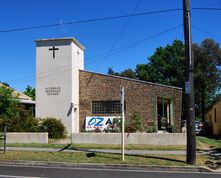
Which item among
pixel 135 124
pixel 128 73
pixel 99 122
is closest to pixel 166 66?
pixel 128 73

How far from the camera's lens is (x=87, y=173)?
12656 millimetres

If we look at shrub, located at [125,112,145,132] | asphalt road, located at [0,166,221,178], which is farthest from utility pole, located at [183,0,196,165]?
shrub, located at [125,112,145,132]

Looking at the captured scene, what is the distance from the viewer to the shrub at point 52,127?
85.6ft

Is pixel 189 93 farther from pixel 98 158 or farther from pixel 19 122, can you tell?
pixel 19 122

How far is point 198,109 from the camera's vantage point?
70688 mm

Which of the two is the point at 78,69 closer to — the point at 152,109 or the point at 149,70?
the point at 152,109

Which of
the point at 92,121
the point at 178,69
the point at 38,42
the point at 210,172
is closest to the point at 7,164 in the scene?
the point at 210,172

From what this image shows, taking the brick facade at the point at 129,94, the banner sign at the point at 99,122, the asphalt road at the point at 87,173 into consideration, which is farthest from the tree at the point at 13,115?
the asphalt road at the point at 87,173

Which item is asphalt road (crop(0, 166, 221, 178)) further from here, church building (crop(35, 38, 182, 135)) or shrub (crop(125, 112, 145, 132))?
church building (crop(35, 38, 182, 135))

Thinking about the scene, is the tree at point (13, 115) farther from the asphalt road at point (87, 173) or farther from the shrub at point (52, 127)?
the asphalt road at point (87, 173)

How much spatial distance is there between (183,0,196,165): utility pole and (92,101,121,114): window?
13.7 metres

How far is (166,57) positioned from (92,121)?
32.0m

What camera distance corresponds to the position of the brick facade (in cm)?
2756

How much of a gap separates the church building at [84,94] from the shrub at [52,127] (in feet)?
3.80
